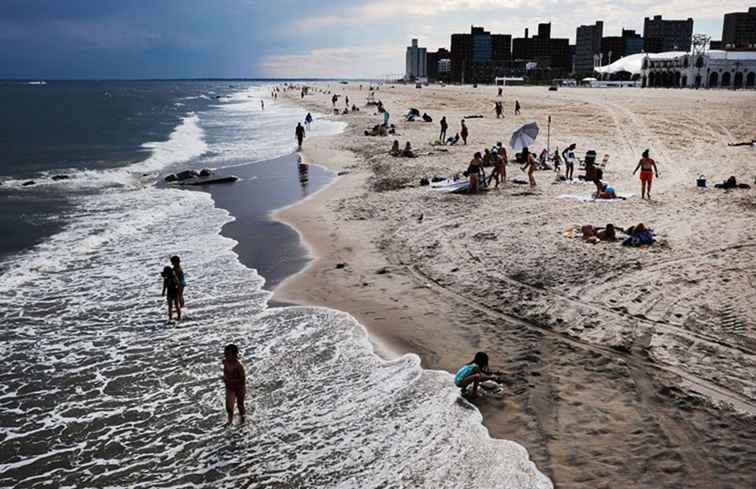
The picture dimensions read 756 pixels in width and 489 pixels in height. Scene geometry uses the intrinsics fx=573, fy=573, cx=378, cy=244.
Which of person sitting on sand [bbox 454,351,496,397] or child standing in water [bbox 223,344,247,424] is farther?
person sitting on sand [bbox 454,351,496,397]

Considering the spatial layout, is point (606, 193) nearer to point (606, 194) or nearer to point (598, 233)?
point (606, 194)

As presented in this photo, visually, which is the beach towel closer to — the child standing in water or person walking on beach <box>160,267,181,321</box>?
person walking on beach <box>160,267,181,321</box>

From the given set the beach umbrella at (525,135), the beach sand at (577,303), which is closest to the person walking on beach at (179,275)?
the beach sand at (577,303)

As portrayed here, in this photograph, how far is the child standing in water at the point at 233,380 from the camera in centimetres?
689

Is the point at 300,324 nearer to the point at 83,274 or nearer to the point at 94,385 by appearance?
the point at 94,385

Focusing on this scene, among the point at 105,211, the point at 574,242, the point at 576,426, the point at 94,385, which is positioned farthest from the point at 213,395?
the point at 105,211

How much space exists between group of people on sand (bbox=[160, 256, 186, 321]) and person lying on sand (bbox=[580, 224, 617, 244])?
8.54 metres

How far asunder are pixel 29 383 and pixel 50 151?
35006 millimetres

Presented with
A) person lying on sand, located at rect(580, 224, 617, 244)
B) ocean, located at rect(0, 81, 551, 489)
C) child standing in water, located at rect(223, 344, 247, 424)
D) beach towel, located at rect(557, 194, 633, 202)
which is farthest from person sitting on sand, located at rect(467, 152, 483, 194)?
child standing in water, located at rect(223, 344, 247, 424)

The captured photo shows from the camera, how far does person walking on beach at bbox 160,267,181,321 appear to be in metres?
9.63

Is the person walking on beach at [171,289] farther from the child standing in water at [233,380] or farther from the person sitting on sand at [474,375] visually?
the person sitting on sand at [474,375]

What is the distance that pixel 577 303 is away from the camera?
9.70 meters

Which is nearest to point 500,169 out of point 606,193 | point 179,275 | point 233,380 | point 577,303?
point 606,193

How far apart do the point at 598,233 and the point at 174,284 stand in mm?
8993
